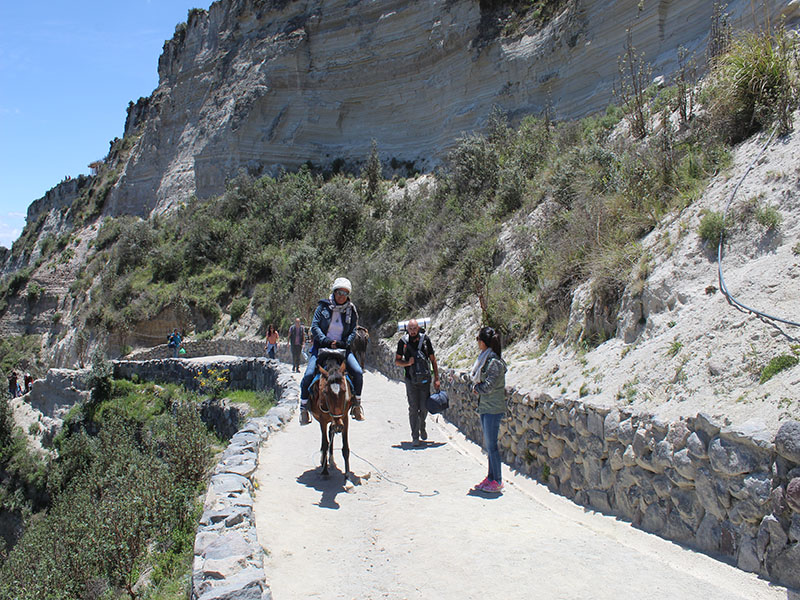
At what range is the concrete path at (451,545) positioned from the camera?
3.91 m

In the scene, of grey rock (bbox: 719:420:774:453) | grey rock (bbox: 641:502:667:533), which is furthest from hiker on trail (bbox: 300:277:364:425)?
grey rock (bbox: 719:420:774:453)

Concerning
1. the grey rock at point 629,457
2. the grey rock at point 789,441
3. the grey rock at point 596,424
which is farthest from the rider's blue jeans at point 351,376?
the grey rock at point 789,441

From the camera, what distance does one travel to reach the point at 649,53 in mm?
19547

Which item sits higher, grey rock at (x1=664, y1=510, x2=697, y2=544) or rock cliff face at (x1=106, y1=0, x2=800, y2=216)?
rock cliff face at (x1=106, y1=0, x2=800, y2=216)

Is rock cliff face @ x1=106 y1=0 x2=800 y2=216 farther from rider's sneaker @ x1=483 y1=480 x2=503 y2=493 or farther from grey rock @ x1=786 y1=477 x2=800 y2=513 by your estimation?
grey rock @ x1=786 y1=477 x2=800 y2=513

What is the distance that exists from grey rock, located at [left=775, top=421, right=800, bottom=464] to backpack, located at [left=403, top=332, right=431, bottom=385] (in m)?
5.56

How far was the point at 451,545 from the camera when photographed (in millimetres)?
4910

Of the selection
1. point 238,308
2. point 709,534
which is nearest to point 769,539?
point 709,534

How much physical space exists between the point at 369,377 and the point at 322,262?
35.9ft

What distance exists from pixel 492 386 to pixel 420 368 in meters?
2.38

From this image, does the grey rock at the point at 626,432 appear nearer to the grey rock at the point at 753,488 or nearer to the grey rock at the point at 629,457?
the grey rock at the point at 629,457

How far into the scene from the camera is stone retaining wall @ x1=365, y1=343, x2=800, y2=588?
345cm

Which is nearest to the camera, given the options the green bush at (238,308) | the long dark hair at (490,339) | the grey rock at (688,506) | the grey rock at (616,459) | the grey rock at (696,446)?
the grey rock at (696,446)

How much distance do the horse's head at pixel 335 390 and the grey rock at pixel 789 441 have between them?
14.5ft
